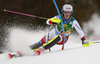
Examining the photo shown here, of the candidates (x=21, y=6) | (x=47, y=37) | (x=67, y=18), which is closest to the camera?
(x=67, y=18)

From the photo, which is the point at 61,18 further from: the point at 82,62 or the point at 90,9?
the point at 90,9

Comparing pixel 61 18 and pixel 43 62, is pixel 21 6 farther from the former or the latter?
pixel 43 62

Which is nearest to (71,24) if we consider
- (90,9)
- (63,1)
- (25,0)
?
Answer: (63,1)

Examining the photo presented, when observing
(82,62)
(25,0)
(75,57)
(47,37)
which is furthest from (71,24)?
(25,0)

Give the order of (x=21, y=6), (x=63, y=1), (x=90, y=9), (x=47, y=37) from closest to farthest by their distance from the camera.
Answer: (x=47, y=37), (x=63, y=1), (x=21, y=6), (x=90, y=9)

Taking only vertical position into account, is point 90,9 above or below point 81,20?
above

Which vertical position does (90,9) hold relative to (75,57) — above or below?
above

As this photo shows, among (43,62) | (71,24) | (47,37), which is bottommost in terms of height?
(43,62)

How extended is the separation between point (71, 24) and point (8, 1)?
25.2ft

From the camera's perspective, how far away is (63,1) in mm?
9875

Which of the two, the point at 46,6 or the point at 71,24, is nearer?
the point at 71,24

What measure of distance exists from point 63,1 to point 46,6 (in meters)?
1.01

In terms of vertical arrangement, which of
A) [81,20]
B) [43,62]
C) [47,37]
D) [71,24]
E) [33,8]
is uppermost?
[33,8]

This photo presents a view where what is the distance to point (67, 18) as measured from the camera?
296 centimetres
